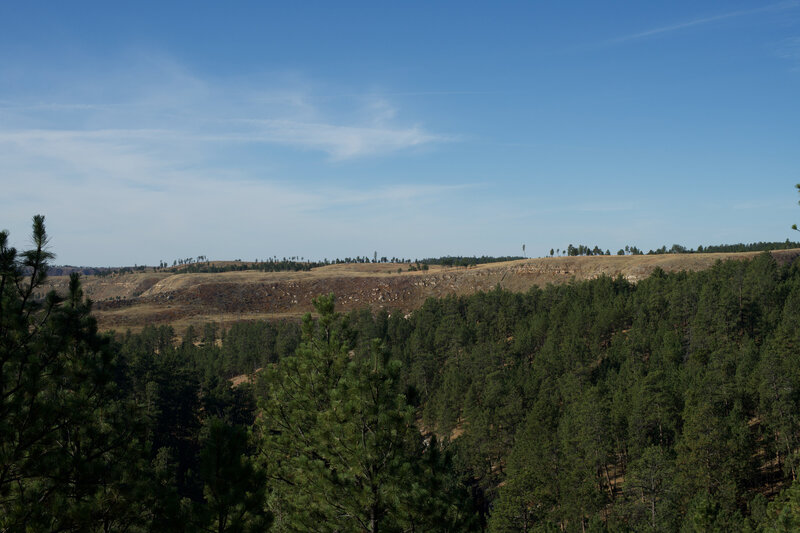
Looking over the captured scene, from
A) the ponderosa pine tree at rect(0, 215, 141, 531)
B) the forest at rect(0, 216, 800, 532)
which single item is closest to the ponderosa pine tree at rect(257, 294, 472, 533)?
the forest at rect(0, 216, 800, 532)

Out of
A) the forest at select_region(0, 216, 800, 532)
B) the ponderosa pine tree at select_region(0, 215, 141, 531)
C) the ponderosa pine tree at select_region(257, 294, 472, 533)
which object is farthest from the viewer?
the ponderosa pine tree at select_region(257, 294, 472, 533)

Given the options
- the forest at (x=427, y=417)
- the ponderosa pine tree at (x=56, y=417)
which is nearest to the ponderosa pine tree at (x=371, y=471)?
the forest at (x=427, y=417)

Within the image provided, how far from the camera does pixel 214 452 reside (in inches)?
503

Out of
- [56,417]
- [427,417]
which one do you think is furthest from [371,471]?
[427,417]

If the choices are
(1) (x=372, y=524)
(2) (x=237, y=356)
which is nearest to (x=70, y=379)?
(1) (x=372, y=524)

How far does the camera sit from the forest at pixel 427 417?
35.2 feet

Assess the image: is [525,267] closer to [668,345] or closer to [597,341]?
[597,341]

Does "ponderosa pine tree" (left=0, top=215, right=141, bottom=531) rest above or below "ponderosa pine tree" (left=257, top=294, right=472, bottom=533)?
above

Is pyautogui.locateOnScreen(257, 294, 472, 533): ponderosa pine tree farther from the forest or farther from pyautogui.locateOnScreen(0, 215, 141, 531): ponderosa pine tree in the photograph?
pyautogui.locateOnScreen(0, 215, 141, 531): ponderosa pine tree

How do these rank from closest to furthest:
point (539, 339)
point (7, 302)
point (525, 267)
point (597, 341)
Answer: point (7, 302), point (597, 341), point (539, 339), point (525, 267)

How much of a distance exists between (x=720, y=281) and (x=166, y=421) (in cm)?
9159

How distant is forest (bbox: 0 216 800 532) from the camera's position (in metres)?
10.7

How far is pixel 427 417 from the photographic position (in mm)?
79625

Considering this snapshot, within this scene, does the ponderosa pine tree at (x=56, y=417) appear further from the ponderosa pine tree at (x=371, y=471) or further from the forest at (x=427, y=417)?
the ponderosa pine tree at (x=371, y=471)
